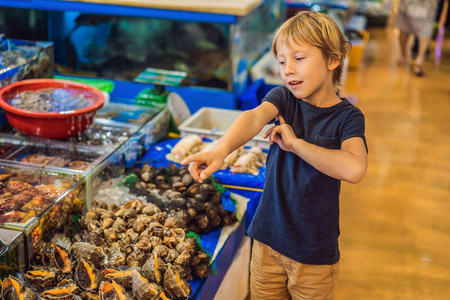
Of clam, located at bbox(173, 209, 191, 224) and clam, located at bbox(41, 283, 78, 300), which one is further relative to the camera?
clam, located at bbox(173, 209, 191, 224)

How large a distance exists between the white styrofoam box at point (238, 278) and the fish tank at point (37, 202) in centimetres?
73

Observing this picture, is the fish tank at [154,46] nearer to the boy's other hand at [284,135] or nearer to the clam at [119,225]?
the clam at [119,225]

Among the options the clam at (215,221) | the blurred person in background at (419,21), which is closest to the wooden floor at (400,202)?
the blurred person in background at (419,21)

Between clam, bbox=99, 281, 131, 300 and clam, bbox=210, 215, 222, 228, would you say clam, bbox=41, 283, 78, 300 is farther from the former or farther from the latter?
clam, bbox=210, 215, 222, 228

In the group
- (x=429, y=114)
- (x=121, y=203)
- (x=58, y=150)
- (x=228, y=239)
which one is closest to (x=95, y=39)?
(x=58, y=150)

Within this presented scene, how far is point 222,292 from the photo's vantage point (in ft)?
7.40

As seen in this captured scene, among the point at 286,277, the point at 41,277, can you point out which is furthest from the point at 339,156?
the point at 41,277

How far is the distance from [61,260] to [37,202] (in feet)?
0.96

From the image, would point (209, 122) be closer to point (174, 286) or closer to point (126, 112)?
point (126, 112)

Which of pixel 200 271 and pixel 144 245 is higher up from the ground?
pixel 144 245

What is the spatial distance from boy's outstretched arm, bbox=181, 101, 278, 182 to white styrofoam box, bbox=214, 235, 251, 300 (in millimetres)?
895

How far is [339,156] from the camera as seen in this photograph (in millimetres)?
1504

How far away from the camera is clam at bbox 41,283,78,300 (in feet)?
5.12

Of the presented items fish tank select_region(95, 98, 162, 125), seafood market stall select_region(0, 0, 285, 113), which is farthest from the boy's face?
seafood market stall select_region(0, 0, 285, 113)
